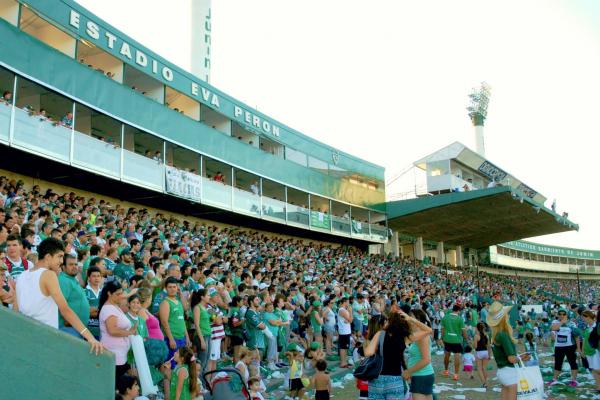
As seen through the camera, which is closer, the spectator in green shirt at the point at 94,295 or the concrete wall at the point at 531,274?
the spectator in green shirt at the point at 94,295

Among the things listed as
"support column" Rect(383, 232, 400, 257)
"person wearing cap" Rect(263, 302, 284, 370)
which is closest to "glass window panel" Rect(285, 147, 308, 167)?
"support column" Rect(383, 232, 400, 257)

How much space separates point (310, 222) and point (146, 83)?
11469 mm

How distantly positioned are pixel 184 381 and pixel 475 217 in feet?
120

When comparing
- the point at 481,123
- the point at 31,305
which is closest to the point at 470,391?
the point at 31,305

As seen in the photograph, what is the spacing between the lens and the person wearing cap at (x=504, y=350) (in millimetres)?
6484

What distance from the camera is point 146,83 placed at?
22453 mm

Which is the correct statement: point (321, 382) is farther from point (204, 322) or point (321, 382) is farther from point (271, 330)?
point (271, 330)

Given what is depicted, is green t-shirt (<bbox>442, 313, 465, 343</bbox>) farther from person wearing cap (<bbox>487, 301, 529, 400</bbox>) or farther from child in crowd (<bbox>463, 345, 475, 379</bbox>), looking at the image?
person wearing cap (<bbox>487, 301, 529, 400</bbox>)

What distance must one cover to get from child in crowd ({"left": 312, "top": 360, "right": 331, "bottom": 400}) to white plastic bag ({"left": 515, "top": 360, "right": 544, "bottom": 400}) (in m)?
2.45

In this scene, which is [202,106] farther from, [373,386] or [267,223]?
[373,386]

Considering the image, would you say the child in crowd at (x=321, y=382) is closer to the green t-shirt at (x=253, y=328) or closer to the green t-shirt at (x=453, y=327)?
the green t-shirt at (x=253, y=328)

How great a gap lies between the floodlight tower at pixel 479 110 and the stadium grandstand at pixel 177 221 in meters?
25.6

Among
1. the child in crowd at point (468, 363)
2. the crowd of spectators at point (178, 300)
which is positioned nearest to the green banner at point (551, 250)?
the crowd of spectators at point (178, 300)

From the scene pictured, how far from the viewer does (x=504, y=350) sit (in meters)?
6.58
